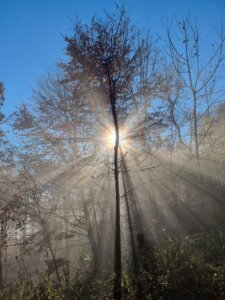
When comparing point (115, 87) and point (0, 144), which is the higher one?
point (0, 144)

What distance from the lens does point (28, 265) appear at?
820 inches

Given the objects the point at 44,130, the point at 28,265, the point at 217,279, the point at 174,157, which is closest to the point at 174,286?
the point at 217,279

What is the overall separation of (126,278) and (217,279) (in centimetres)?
220

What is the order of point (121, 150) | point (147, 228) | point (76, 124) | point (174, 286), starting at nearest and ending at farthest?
point (174, 286), point (121, 150), point (76, 124), point (147, 228)

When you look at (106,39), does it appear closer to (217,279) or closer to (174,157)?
(217,279)

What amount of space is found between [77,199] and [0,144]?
6.26m

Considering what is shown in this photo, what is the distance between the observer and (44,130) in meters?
11.8

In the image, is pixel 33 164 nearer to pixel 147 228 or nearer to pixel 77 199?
pixel 77 199

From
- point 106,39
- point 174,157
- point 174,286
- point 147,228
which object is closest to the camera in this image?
point 174,286

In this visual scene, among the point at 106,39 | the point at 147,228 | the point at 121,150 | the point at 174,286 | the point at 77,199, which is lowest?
the point at 174,286

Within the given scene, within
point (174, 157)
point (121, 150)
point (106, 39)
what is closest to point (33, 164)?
point (121, 150)

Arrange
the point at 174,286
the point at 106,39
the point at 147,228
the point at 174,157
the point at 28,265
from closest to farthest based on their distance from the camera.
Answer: the point at 174,286 < the point at 106,39 < the point at 147,228 < the point at 174,157 < the point at 28,265

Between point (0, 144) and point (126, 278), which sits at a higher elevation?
point (0, 144)

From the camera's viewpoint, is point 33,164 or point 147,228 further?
point 147,228
